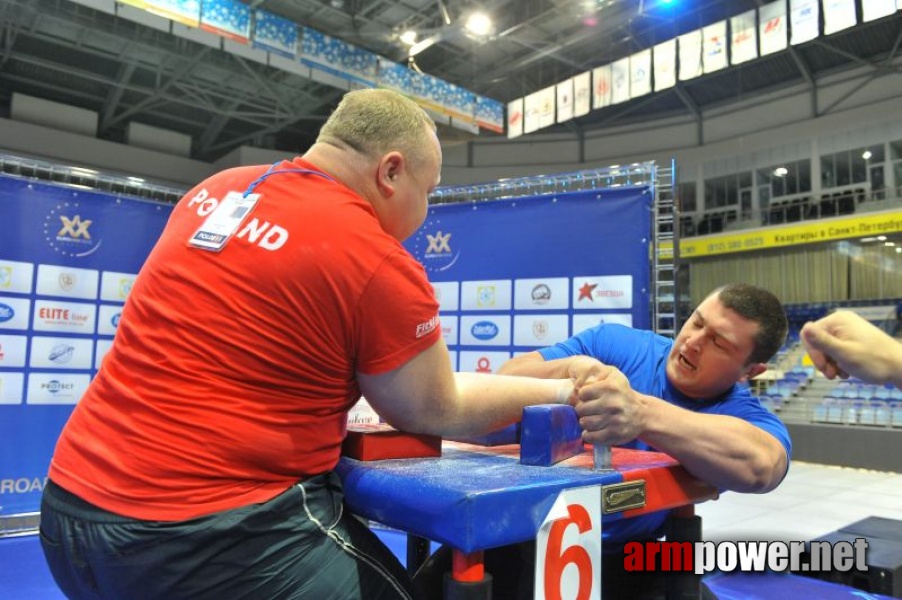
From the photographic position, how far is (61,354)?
349 cm

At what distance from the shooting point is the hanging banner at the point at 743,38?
823cm

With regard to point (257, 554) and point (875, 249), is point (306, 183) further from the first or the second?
point (875, 249)

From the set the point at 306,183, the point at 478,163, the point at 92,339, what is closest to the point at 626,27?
the point at 478,163

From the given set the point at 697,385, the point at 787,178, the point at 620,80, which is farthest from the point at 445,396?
the point at 787,178

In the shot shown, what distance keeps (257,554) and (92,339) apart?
11.1ft

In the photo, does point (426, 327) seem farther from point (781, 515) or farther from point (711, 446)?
point (781, 515)

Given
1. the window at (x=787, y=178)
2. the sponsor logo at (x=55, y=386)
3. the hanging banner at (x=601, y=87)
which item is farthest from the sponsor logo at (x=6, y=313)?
the window at (x=787, y=178)

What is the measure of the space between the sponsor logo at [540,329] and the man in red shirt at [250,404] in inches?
93.6

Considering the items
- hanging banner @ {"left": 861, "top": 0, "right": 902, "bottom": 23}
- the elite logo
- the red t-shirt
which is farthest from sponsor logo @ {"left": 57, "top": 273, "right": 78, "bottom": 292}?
hanging banner @ {"left": 861, "top": 0, "right": 902, "bottom": 23}

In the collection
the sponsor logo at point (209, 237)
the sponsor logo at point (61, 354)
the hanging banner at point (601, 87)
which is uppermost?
the hanging banner at point (601, 87)

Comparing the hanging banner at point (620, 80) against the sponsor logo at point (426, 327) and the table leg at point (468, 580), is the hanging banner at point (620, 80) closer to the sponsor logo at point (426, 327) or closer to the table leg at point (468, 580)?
the sponsor logo at point (426, 327)

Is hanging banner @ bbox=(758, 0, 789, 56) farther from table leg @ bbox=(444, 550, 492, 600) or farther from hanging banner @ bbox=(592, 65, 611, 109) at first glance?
table leg @ bbox=(444, 550, 492, 600)

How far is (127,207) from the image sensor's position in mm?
3748

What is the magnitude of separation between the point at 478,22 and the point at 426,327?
9065 millimetres
